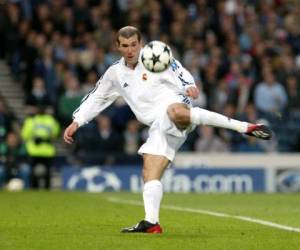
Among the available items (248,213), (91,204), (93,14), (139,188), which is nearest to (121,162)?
(139,188)

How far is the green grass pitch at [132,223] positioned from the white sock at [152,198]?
0.76 ft

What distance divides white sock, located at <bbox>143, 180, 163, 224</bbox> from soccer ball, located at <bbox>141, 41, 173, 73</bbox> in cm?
112

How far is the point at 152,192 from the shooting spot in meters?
10.6

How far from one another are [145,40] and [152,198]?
1478 centimetres

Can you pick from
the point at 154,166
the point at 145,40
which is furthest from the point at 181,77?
the point at 145,40

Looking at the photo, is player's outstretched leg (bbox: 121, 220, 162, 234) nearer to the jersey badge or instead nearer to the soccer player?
the soccer player

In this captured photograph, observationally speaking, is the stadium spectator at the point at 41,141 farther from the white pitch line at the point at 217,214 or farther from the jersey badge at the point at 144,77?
the jersey badge at the point at 144,77

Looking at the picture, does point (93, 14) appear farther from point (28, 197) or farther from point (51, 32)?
point (28, 197)

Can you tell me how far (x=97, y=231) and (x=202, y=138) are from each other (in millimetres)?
12178

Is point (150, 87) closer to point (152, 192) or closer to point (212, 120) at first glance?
point (212, 120)

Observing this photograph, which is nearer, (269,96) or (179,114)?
(179,114)

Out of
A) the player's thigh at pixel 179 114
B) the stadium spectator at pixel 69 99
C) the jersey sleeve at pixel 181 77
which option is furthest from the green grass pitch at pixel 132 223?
the stadium spectator at pixel 69 99

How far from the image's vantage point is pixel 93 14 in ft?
84.8

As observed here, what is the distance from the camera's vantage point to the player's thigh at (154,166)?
1080 cm
